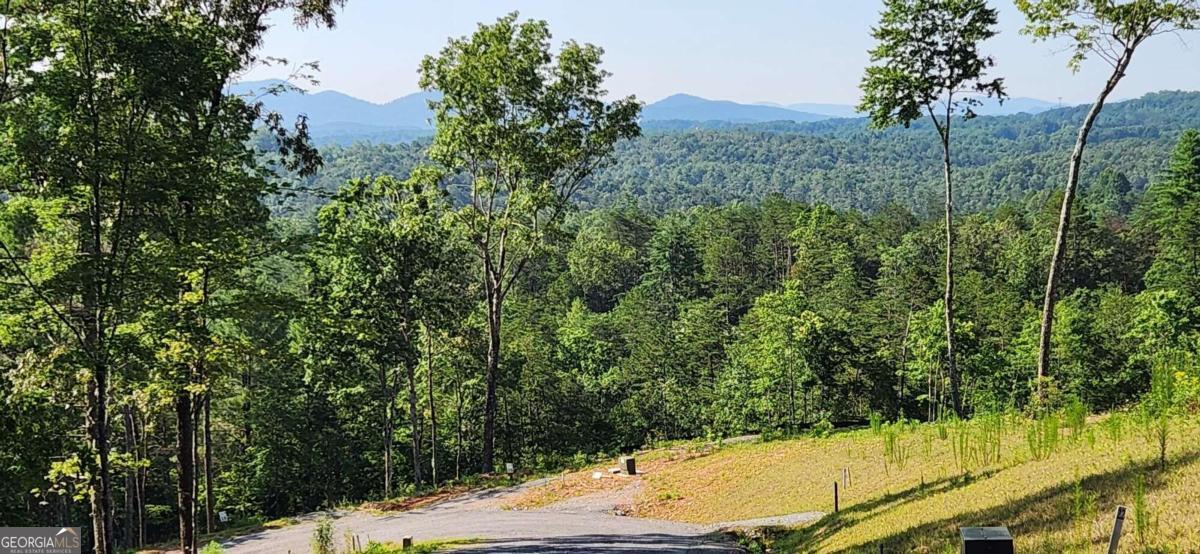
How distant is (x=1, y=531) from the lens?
1119cm

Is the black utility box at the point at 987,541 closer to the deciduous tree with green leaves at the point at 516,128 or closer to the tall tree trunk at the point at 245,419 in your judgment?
the deciduous tree with green leaves at the point at 516,128

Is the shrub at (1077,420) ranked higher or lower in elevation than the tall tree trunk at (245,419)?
higher

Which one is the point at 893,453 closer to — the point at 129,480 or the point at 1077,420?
the point at 1077,420

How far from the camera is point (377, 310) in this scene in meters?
26.2

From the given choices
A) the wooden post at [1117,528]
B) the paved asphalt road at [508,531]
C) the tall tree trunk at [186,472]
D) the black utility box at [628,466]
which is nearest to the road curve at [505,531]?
the paved asphalt road at [508,531]

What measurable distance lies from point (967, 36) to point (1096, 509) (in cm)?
1474

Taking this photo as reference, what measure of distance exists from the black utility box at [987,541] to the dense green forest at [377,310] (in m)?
6.58

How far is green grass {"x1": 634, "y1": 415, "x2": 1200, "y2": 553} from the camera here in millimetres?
7074

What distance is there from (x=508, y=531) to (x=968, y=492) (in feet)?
32.4

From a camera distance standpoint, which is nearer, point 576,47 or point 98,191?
point 98,191

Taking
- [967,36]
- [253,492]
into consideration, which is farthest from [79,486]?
[253,492]

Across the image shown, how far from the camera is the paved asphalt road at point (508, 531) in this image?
Answer: 47.8ft

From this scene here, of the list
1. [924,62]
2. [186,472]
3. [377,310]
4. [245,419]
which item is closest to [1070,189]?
[924,62]

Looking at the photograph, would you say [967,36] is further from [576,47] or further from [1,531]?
[1,531]
